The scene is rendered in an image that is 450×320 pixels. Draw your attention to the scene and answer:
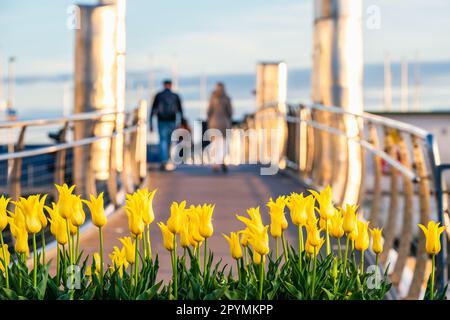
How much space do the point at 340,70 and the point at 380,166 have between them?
280 cm

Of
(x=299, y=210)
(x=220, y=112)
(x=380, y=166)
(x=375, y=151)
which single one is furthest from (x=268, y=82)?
(x=299, y=210)

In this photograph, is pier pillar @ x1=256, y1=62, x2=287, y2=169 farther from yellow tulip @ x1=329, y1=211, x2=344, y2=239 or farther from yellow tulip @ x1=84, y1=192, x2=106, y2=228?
yellow tulip @ x1=84, y1=192, x2=106, y2=228

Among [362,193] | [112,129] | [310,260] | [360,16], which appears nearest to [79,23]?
[112,129]

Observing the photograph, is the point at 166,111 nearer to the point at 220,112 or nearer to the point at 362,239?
the point at 220,112

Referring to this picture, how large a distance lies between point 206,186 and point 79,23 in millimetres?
3443

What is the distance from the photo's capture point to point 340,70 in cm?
1148

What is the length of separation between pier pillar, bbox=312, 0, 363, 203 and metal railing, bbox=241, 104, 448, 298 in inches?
0.7

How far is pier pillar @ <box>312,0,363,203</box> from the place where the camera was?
11.0 meters

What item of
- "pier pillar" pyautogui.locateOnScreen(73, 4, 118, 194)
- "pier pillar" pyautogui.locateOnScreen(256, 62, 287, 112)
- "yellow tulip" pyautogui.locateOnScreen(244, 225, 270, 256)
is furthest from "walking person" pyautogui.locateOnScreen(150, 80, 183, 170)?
"yellow tulip" pyautogui.locateOnScreen(244, 225, 270, 256)

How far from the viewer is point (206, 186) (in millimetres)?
14531

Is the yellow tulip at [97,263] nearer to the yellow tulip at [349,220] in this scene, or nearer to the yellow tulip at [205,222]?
the yellow tulip at [205,222]

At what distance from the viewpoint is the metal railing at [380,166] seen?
6.79 metres

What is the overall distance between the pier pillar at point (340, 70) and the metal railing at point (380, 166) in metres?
0.02
